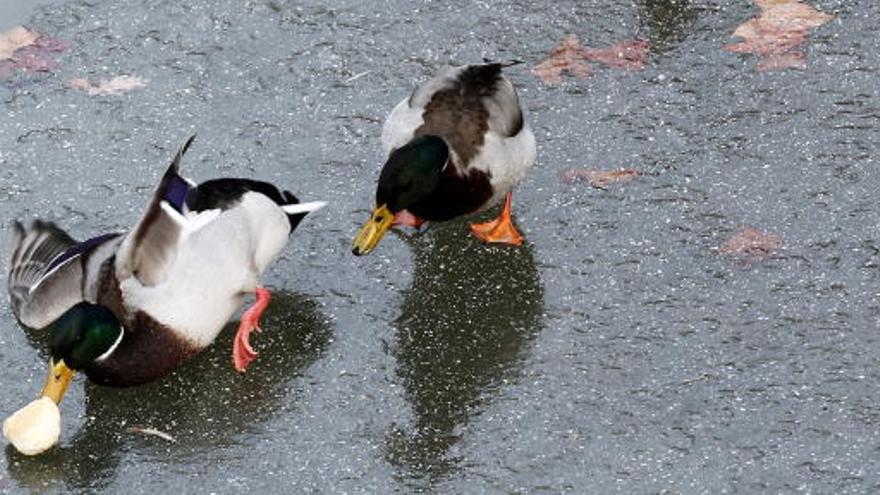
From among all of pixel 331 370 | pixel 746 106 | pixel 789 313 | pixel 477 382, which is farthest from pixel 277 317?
pixel 746 106

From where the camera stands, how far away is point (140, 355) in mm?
5070

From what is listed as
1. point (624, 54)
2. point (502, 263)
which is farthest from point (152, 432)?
point (624, 54)

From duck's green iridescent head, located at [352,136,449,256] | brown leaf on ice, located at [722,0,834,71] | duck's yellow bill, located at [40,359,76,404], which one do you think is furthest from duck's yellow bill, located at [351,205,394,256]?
brown leaf on ice, located at [722,0,834,71]

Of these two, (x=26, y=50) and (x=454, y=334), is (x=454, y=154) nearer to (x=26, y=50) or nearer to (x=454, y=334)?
(x=454, y=334)

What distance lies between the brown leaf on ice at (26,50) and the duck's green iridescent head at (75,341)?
205 cm

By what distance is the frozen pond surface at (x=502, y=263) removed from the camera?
192 inches

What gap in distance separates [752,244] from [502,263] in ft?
2.69

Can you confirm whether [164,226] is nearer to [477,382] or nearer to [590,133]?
[477,382]

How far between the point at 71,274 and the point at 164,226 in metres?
0.42

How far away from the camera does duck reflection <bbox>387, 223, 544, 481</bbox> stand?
16.3 ft

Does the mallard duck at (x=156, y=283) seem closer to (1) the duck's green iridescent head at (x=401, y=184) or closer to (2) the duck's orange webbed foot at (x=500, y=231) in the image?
(1) the duck's green iridescent head at (x=401, y=184)

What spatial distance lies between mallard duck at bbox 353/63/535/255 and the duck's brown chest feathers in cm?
70

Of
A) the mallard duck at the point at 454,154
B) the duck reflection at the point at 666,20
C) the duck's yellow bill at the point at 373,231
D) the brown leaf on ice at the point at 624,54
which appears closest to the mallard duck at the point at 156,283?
the duck's yellow bill at the point at 373,231

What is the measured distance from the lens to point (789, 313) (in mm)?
5352
